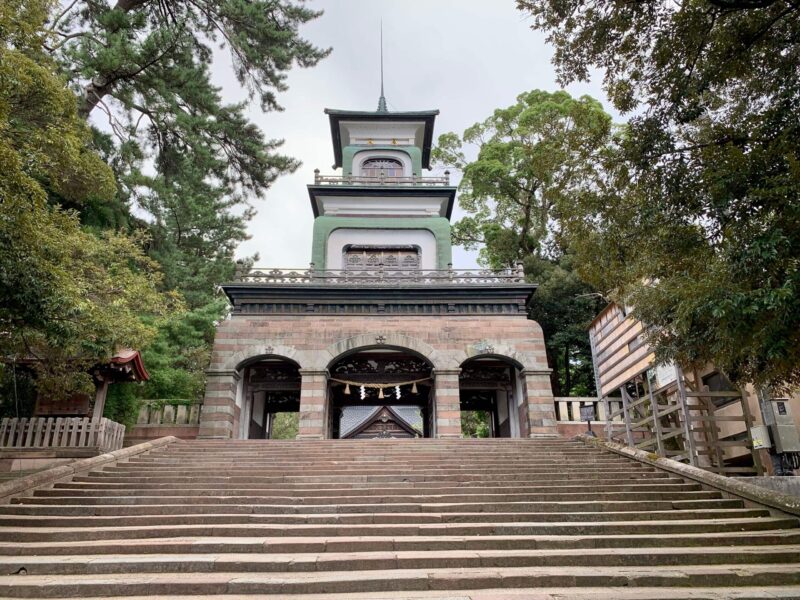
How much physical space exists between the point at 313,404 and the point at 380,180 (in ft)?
30.7

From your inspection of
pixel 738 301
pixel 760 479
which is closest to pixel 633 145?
pixel 738 301

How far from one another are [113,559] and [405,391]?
13903 mm

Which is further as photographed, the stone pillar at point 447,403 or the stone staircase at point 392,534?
the stone pillar at point 447,403

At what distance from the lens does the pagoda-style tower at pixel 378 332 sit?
1487 centimetres

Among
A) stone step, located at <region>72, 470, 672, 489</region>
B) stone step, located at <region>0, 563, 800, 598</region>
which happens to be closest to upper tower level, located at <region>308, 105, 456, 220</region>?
stone step, located at <region>72, 470, 672, 489</region>

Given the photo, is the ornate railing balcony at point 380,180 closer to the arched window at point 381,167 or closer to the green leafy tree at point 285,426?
the arched window at point 381,167

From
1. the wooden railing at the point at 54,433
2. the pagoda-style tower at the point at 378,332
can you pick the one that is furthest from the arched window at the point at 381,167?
the wooden railing at the point at 54,433

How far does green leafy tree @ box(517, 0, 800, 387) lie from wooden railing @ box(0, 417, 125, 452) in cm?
1033

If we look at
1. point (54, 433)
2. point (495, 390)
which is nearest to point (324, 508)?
point (54, 433)

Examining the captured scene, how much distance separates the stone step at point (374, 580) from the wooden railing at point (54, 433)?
687 centimetres

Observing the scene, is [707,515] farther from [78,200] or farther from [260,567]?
[78,200]

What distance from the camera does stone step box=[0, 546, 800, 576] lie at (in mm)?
4812

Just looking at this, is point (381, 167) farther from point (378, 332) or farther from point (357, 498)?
point (357, 498)

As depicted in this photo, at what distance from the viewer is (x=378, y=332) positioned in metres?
15.5
